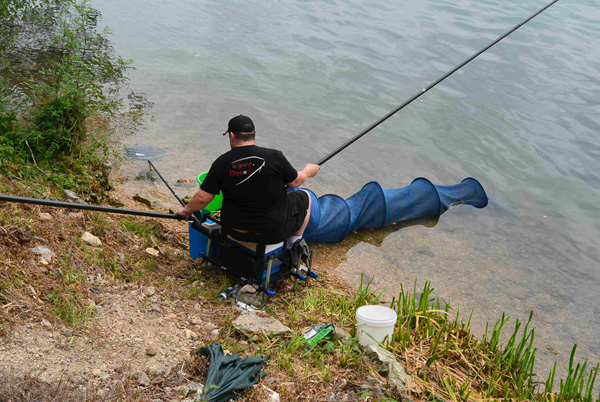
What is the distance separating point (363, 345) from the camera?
14.0 ft

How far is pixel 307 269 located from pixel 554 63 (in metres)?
11.0

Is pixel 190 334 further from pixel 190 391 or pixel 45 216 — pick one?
pixel 45 216

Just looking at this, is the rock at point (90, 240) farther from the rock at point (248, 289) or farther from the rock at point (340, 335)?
the rock at point (340, 335)

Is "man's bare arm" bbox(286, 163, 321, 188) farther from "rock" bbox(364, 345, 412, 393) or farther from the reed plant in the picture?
"rock" bbox(364, 345, 412, 393)

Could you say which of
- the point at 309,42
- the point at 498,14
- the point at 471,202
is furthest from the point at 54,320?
the point at 498,14

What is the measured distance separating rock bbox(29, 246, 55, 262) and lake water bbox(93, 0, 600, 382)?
119 inches

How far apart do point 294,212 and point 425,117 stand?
21.9 ft

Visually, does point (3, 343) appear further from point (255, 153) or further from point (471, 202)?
point (471, 202)

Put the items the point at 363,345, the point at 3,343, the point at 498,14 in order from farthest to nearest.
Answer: the point at 498,14 → the point at 363,345 → the point at 3,343

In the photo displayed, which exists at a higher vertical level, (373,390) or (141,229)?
(373,390)

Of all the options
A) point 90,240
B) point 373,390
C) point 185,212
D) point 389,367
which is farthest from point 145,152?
point 373,390

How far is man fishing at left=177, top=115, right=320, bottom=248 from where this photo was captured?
14.3ft

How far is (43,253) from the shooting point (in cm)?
418

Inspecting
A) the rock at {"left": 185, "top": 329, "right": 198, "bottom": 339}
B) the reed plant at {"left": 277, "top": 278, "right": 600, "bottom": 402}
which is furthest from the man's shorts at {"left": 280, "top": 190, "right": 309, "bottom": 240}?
the rock at {"left": 185, "top": 329, "right": 198, "bottom": 339}
